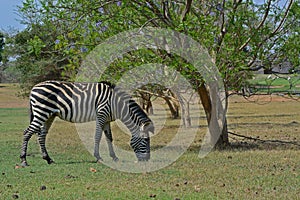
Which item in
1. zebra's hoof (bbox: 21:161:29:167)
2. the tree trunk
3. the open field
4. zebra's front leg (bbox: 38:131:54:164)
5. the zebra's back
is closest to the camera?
the open field

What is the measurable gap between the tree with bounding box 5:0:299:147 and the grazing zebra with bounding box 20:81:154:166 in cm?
101

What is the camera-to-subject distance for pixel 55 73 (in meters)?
37.1

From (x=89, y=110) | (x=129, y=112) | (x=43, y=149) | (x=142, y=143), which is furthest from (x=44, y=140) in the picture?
(x=142, y=143)

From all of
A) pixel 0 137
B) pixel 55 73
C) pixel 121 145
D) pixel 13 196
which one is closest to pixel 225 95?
pixel 121 145

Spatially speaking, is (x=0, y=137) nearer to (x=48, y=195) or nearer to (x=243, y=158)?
(x=243, y=158)

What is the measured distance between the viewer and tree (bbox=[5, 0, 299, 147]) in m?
11.9

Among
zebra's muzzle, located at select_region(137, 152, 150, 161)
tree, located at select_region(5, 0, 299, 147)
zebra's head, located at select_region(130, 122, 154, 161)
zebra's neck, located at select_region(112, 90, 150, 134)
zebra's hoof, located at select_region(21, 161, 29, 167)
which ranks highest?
tree, located at select_region(5, 0, 299, 147)

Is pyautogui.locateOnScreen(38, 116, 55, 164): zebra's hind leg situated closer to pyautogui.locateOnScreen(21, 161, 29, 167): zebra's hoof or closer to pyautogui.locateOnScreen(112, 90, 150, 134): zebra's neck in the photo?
pyautogui.locateOnScreen(21, 161, 29, 167): zebra's hoof

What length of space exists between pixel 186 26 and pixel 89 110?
3002mm

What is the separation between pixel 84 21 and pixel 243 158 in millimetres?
4998

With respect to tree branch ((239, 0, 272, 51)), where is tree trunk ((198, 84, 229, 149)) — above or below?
below

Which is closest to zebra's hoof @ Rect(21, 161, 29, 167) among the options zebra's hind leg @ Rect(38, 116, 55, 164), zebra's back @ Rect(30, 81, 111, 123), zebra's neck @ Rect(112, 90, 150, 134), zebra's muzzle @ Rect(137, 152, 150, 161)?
zebra's hind leg @ Rect(38, 116, 55, 164)

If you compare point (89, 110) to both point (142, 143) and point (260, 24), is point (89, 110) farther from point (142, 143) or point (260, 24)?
point (260, 24)

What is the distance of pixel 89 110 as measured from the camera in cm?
1206
